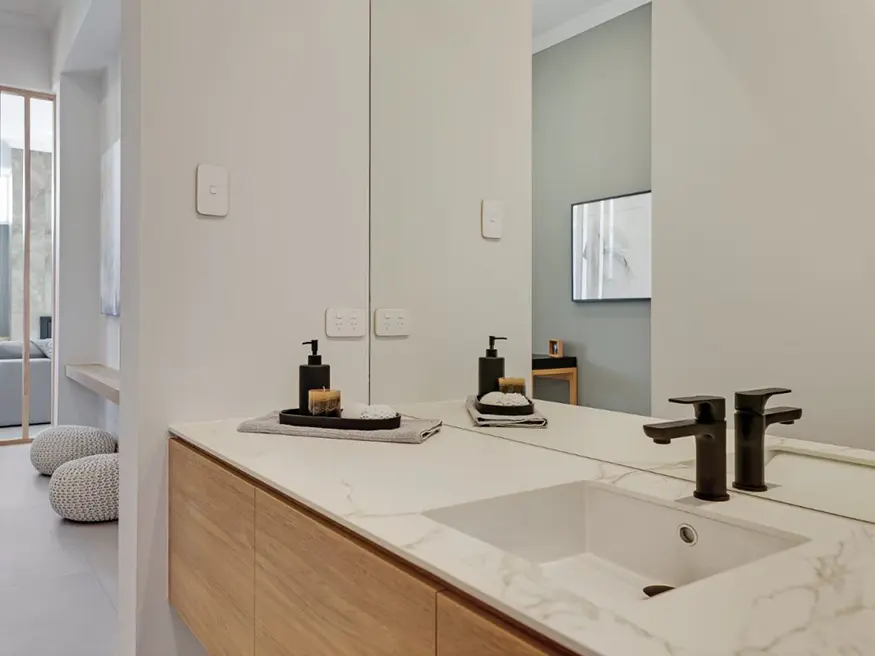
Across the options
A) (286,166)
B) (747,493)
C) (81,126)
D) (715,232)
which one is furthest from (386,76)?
(81,126)

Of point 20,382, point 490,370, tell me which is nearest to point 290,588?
point 490,370

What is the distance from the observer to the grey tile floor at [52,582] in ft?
7.04

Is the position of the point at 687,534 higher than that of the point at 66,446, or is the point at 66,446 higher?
the point at 687,534

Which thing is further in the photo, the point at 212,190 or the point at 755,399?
the point at 212,190

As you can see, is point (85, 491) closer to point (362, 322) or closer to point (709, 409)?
point (362, 322)

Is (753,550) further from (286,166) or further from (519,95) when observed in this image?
(286,166)

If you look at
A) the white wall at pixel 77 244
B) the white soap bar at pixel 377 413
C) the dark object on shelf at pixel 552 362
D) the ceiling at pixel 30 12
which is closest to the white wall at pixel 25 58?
the ceiling at pixel 30 12

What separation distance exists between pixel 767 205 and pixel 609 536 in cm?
55

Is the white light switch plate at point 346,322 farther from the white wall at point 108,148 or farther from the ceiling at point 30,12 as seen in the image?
the ceiling at point 30,12

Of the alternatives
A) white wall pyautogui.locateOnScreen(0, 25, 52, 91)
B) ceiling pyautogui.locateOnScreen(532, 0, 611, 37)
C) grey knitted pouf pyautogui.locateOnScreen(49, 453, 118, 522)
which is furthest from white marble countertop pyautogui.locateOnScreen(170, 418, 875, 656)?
white wall pyautogui.locateOnScreen(0, 25, 52, 91)

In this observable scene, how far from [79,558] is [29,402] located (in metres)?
3.10

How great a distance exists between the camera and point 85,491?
3.28 m

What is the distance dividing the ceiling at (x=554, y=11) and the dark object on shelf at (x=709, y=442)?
30.2 inches

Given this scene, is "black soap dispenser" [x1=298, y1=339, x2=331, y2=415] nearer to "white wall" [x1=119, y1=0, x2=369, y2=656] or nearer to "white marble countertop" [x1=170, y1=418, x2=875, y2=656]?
"white wall" [x1=119, y1=0, x2=369, y2=656]
